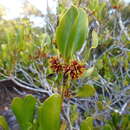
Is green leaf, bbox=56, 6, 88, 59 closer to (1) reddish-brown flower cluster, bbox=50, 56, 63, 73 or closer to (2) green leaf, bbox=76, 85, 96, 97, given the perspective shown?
(1) reddish-brown flower cluster, bbox=50, 56, 63, 73

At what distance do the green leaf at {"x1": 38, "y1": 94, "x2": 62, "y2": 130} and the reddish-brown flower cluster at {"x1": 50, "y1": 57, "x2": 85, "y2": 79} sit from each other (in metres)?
0.09

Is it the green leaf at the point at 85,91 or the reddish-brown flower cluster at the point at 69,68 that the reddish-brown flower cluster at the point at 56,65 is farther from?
the green leaf at the point at 85,91

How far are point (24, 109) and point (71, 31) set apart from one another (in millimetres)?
358

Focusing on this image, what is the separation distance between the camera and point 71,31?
0.73 metres

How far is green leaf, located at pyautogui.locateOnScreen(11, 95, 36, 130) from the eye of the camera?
0.85 metres

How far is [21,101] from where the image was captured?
34.0 inches

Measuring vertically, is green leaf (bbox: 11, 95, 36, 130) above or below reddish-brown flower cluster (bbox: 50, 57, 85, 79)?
below

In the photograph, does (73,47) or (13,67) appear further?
(13,67)

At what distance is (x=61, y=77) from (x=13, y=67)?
3.28 ft

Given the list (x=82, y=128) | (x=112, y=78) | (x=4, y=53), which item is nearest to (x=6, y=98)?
(x=112, y=78)

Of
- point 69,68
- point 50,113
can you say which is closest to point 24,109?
point 50,113

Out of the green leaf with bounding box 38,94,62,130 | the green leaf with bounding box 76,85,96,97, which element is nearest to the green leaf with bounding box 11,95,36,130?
the green leaf with bounding box 38,94,62,130

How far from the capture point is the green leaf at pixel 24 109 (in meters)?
0.85

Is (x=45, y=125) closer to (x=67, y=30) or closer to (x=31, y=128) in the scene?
(x=31, y=128)
